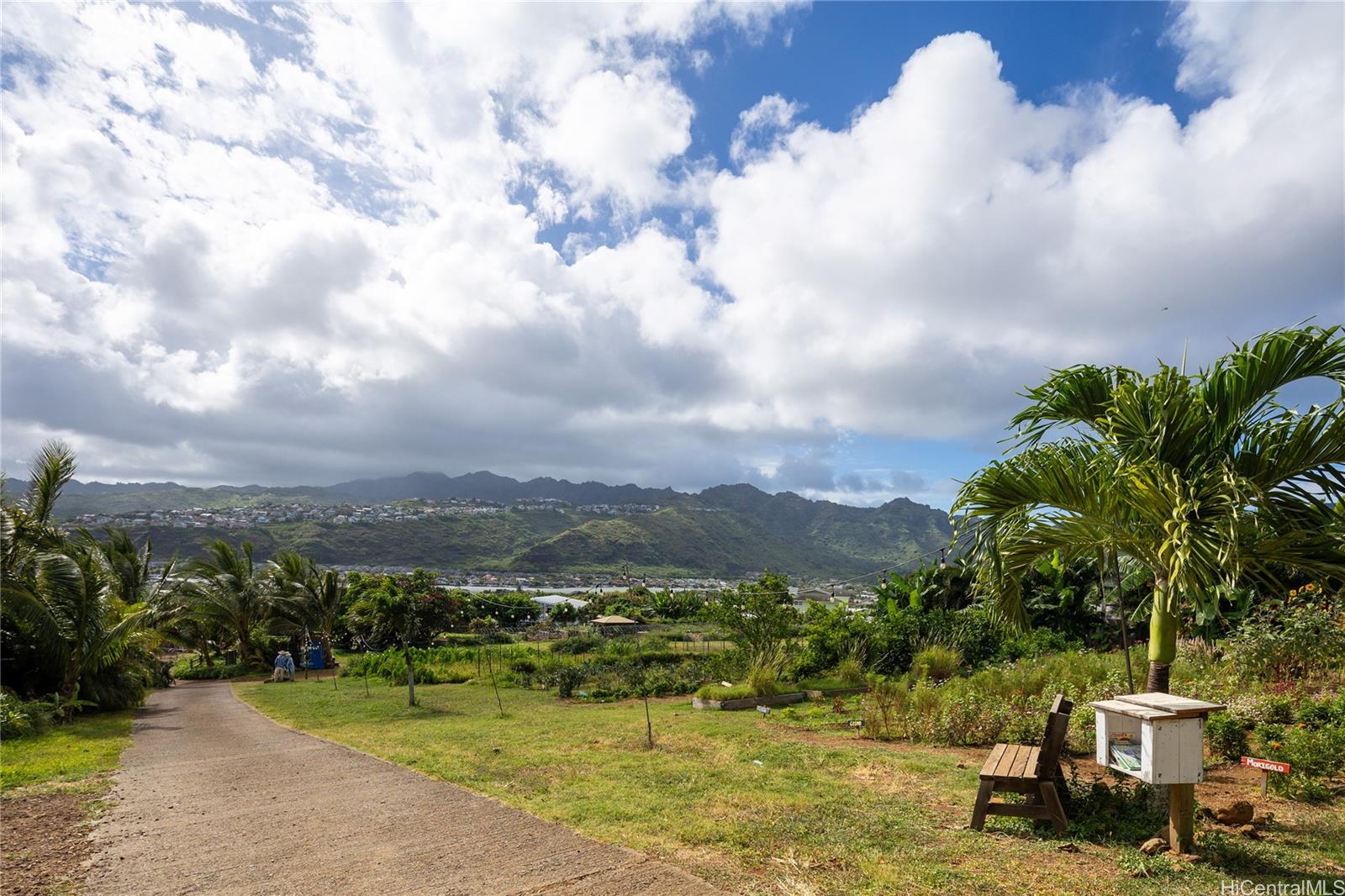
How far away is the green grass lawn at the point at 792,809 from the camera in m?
4.30

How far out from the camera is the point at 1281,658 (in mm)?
9094

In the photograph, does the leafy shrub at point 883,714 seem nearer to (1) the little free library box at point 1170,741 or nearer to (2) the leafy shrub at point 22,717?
(1) the little free library box at point 1170,741

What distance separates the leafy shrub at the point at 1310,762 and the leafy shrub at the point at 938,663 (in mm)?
8349

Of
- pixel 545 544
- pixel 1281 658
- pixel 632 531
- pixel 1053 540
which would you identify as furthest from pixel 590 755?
pixel 632 531

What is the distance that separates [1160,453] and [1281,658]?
6624 mm

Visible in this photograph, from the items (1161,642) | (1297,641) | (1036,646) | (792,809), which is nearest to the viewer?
(1161,642)

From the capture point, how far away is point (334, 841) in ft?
18.1

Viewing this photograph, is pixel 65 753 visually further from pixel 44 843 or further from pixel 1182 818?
pixel 1182 818

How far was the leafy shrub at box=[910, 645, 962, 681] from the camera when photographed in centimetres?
1445

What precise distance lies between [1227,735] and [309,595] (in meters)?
30.3

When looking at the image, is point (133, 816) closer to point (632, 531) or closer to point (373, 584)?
point (373, 584)

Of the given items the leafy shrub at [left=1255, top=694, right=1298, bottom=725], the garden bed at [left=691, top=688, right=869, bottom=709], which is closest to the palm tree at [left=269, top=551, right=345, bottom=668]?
the garden bed at [left=691, top=688, right=869, bottom=709]

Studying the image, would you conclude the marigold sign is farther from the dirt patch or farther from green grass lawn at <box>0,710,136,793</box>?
green grass lawn at <box>0,710,136,793</box>

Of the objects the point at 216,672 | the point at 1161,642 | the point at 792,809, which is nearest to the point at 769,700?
the point at 792,809
